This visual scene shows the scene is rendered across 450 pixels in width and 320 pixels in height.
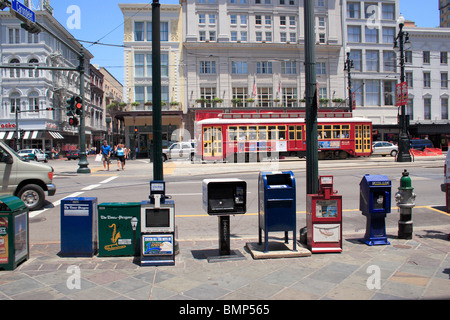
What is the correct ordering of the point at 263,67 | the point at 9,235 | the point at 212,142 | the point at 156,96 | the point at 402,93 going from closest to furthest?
the point at 9,235 → the point at 156,96 → the point at 402,93 → the point at 212,142 → the point at 263,67

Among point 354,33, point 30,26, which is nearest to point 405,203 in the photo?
point 30,26

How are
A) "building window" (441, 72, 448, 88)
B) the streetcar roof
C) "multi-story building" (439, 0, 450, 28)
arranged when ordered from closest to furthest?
the streetcar roof, "building window" (441, 72, 448, 88), "multi-story building" (439, 0, 450, 28)

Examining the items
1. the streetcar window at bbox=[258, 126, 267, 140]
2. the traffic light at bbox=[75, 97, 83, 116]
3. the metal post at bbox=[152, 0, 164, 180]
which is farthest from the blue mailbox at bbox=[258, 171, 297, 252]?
the streetcar window at bbox=[258, 126, 267, 140]

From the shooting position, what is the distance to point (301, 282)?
4.68 m

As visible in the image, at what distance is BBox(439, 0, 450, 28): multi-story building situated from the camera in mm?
107963

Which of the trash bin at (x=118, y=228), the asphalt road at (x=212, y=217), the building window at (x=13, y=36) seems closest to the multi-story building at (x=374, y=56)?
the asphalt road at (x=212, y=217)

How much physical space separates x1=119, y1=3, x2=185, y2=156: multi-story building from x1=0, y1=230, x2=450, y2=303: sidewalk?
37.9 meters

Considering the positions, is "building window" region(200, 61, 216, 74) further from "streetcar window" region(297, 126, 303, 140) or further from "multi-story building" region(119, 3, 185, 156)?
"streetcar window" region(297, 126, 303, 140)

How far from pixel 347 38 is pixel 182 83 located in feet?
72.1

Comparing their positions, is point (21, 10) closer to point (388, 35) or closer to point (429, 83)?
point (388, 35)

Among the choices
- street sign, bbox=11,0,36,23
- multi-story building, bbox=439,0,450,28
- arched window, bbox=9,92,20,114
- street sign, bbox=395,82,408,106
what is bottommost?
street sign, bbox=395,82,408,106

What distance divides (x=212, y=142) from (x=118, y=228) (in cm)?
2062

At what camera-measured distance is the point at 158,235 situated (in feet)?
17.7

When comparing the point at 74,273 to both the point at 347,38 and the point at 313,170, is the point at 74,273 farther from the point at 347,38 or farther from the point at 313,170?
the point at 347,38
